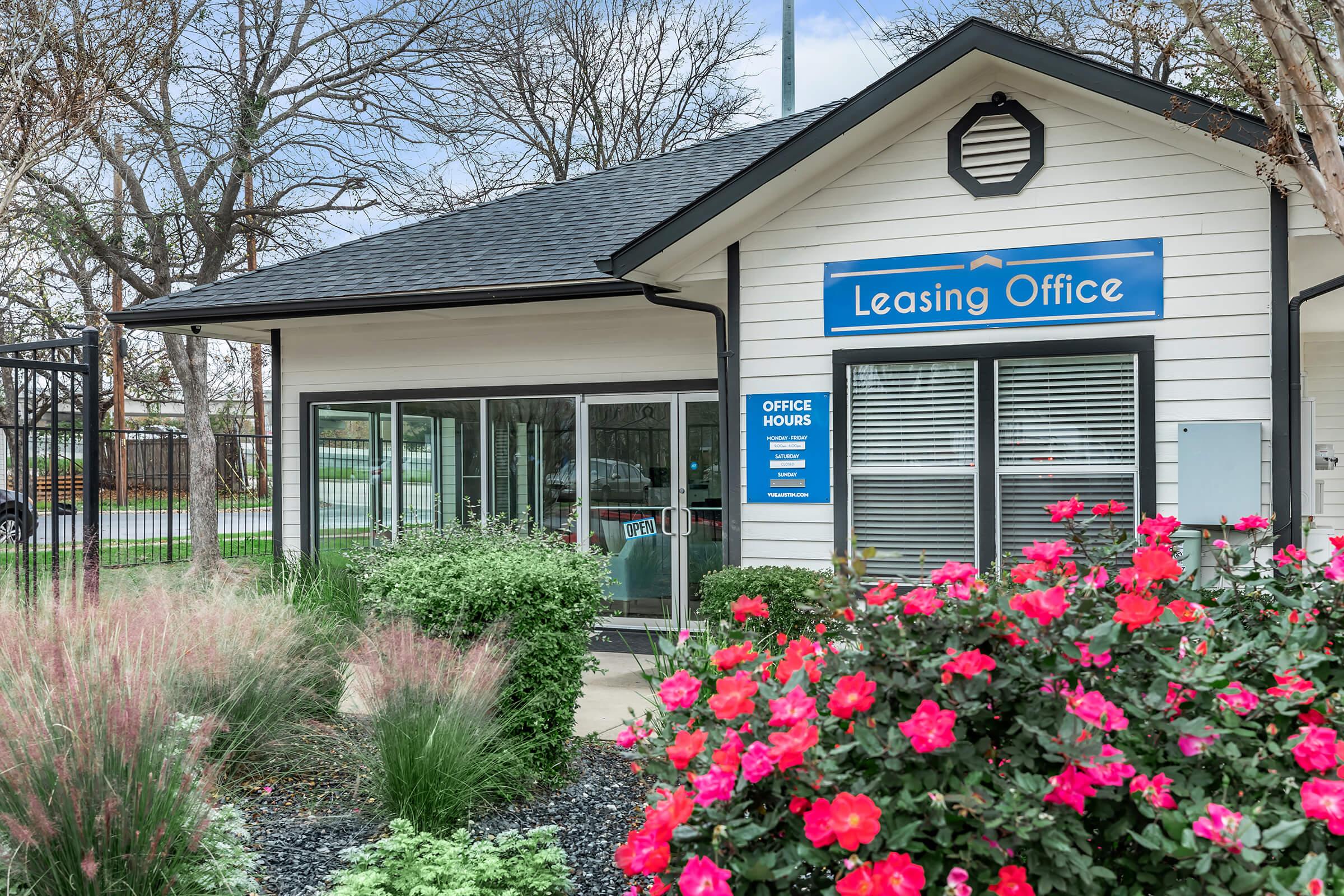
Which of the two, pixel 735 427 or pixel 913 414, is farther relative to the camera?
pixel 735 427

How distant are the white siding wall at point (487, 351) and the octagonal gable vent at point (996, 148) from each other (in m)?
2.62

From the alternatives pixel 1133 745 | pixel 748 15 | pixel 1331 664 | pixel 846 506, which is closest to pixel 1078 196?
pixel 846 506

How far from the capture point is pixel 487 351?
9672 mm

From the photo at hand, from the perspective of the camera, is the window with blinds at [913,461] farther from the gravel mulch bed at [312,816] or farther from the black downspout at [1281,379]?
the gravel mulch bed at [312,816]

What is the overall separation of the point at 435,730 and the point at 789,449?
382cm

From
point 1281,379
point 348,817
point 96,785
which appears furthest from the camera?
point 1281,379

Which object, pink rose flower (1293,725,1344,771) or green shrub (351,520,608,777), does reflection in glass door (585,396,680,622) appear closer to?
green shrub (351,520,608,777)

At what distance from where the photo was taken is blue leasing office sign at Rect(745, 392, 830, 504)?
7.36 meters

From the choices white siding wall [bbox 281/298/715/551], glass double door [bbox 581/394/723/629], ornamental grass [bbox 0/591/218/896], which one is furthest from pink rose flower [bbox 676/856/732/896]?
white siding wall [bbox 281/298/715/551]

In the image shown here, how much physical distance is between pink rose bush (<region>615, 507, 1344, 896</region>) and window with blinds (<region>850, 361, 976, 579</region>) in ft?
15.6

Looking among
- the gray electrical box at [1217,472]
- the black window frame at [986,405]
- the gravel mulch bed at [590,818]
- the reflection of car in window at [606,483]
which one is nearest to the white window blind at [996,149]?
the black window frame at [986,405]

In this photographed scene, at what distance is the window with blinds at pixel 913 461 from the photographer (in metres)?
7.02

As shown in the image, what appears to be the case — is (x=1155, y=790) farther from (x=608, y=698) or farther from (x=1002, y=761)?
(x=608, y=698)

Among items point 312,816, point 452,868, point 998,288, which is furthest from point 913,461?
point 452,868
